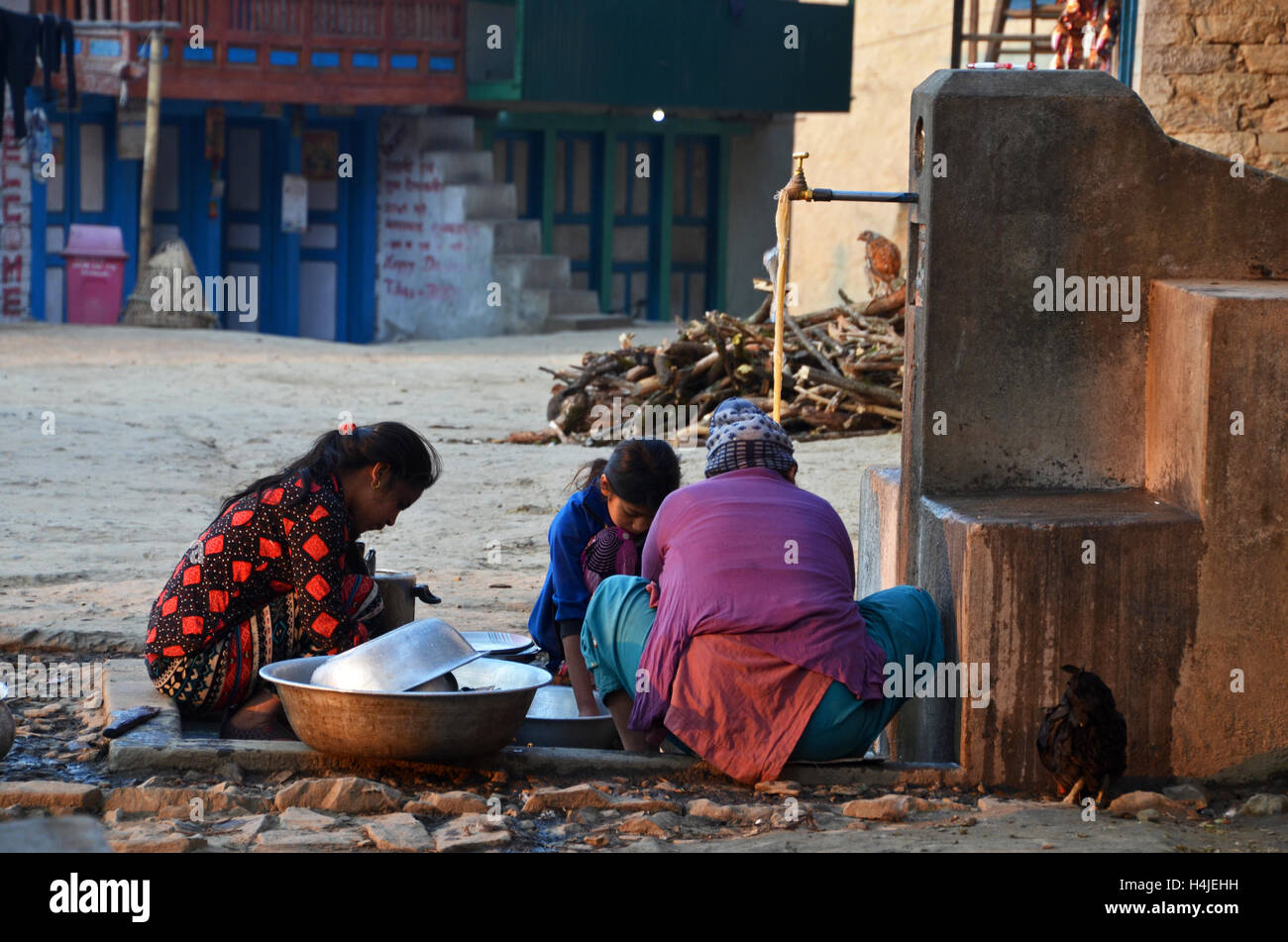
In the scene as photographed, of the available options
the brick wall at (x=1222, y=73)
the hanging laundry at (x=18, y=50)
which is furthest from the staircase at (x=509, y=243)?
the brick wall at (x=1222, y=73)

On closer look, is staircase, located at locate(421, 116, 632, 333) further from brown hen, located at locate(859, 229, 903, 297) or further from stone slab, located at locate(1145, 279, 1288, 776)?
stone slab, located at locate(1145, 279, 1288, 776)

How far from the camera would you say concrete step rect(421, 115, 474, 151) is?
1977 cm

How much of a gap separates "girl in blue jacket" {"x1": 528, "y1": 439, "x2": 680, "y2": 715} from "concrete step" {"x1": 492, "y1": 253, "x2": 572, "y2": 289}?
14897mm

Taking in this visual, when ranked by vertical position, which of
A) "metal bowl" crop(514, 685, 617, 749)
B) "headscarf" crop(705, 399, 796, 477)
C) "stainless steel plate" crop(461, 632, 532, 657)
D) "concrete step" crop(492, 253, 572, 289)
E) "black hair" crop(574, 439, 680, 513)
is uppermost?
"concrete step" crop(492, 253, 572, 289)

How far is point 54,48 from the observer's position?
1570 centimetres

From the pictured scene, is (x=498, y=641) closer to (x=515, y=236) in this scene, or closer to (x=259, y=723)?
(x=259, y=723)

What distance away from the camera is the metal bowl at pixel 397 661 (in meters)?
3.76

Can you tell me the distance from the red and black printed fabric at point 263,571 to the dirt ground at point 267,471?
1.31 feet

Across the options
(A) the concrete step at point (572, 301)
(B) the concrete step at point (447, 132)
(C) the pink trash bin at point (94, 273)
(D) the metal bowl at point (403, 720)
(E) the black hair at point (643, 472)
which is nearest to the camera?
(D) the metal bowl at point (403, 720)

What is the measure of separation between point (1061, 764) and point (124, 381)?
10.7 m

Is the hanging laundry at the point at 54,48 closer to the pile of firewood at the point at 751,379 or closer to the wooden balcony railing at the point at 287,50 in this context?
the wooden balcony railing at the point at 287,50

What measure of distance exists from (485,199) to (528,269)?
41.3 inches

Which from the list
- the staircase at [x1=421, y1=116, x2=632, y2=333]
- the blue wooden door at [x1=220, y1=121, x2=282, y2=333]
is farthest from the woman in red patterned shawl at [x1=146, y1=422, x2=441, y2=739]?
the blue wooden door at [x1=220, y1=121, x2=282, y2=333]

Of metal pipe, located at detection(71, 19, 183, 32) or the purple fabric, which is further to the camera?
metal pipe, located at detection(71, 19, 183, 32)
